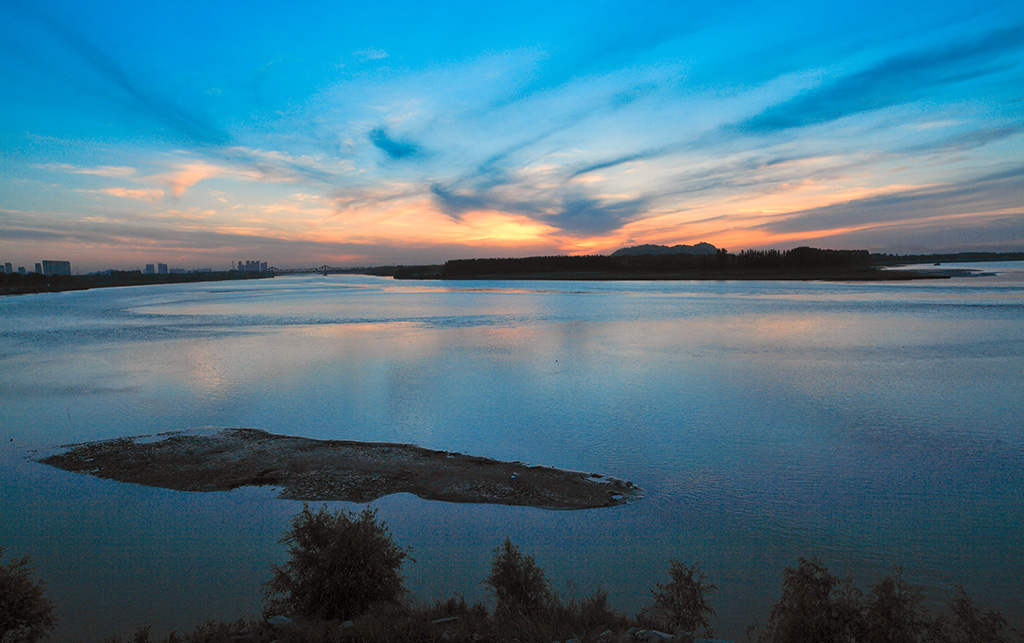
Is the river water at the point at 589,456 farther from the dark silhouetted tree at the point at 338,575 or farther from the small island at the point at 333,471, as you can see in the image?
the dark silhouetted tree at the point at 338,575

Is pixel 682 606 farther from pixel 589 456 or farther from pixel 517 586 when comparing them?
pixel 589 456

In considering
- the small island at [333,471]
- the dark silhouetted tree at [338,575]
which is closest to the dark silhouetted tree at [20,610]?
the dark silhouetted tree at [338,575]

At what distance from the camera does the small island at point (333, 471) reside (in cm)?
566

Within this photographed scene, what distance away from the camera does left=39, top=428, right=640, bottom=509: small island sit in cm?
566

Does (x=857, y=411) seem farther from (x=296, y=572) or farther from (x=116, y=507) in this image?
(x=116, y=507)

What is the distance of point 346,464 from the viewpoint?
255 inches

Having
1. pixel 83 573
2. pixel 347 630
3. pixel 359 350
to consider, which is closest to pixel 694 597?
pixel 347 630

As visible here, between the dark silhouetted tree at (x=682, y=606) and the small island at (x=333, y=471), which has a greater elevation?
the dark silhouetted tree at (x=682, y=606)

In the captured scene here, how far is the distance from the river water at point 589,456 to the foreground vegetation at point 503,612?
0.31 meters

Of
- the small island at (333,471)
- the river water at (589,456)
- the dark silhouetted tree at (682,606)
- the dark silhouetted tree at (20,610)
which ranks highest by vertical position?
the dark silhouetted tree at (20,610)

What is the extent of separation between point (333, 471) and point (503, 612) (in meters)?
3.35

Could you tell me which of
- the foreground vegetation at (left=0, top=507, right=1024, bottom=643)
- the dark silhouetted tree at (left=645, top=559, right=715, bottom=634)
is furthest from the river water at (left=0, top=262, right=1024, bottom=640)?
the foreground vegetation at (left=0, top=507, right=1024, bottom=643)

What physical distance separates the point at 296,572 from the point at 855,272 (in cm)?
8627

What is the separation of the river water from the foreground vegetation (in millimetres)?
313
